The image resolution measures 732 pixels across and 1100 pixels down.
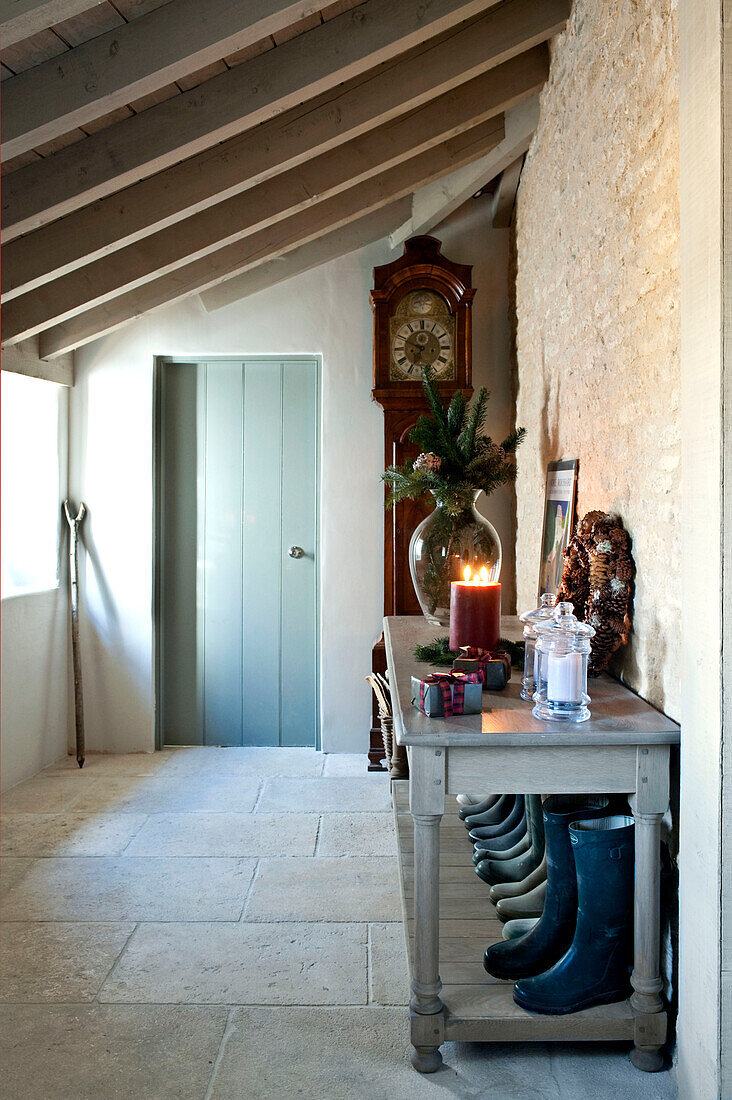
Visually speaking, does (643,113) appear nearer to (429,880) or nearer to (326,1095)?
(429,880)

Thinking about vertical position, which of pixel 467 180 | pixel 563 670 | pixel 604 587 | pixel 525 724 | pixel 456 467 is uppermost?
pixel 467 180

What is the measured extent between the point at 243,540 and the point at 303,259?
139cm

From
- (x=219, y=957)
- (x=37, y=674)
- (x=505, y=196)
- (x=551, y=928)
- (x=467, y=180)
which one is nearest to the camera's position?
(x=551, y=928)

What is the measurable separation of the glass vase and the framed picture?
0.81 feet

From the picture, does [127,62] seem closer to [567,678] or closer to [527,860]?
[567,678]

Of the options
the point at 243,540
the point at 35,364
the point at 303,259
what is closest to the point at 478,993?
the point at 243,540

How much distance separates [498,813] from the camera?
2.66 metres

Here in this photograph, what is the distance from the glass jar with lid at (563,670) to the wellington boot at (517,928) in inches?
21.3

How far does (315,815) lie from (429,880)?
5.68 ft

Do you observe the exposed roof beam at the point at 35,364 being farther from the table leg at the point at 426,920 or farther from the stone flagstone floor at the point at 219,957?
the table leg at the point at 426,920

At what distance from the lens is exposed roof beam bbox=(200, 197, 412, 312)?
4195 millimetres

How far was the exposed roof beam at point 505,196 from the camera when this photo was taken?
372cm

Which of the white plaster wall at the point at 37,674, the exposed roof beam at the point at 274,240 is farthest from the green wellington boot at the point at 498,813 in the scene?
the exposed roof beam at the point at 274,240

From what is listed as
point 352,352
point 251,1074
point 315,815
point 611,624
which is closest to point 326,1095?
point 251,1074
